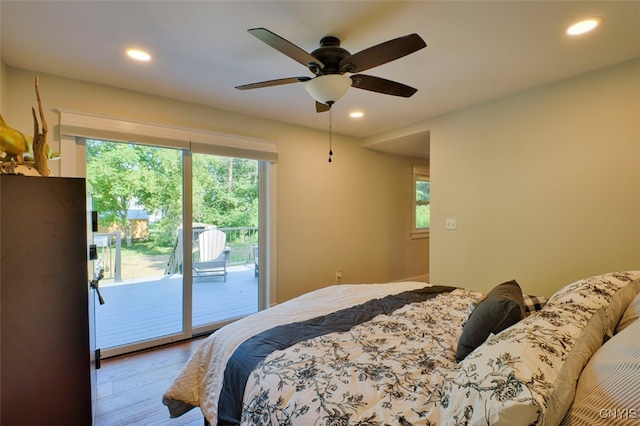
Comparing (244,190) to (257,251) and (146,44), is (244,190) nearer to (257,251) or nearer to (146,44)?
(257,251)

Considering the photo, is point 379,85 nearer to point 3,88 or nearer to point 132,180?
point 132,180

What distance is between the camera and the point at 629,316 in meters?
1.22

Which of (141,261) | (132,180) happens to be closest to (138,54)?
(132,180)

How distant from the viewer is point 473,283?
3.07 metres

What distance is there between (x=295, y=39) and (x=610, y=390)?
209 centimetres

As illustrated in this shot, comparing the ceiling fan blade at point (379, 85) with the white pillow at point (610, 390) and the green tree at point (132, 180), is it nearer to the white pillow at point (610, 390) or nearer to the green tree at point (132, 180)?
the white pillow at point (610, 390)

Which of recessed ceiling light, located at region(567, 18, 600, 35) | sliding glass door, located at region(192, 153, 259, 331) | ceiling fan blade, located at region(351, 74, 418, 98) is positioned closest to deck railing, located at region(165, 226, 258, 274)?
sliding glass door, located at region(192, 153, 259, 331)

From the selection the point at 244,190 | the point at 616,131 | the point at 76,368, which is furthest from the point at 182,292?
the point at 616,131

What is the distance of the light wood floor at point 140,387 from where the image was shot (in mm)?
1838

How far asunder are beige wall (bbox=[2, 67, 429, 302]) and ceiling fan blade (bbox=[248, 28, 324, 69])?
1.90 meters

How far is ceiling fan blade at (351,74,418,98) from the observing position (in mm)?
1766

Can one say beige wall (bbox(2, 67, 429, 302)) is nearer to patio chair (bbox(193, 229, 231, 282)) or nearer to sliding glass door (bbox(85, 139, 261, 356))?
sliding glass door (bbox(85, 139, 261, 356))

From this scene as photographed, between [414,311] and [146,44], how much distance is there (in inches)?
96.7

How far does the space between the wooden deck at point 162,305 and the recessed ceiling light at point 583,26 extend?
11.6 ft
